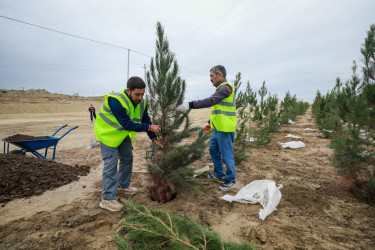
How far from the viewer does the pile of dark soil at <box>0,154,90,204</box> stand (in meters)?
3.24

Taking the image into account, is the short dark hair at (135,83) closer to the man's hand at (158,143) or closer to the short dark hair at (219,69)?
the man's hand at (158,143)

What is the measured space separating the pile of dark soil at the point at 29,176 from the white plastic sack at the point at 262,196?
10.5 ft

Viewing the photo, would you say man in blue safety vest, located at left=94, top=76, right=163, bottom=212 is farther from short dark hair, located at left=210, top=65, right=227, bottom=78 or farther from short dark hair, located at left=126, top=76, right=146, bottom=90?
short dark hair, located at left=210, top=65, right=227, bottom=78

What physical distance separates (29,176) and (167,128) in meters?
2.85

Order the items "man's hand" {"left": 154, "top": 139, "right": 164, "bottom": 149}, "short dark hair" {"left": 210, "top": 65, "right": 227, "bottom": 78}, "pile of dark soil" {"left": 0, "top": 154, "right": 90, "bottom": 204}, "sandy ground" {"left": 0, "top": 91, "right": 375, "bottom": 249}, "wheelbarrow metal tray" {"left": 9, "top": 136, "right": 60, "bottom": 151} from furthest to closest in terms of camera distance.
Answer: "wheelbarrow metal tray" {"left": 9, "top": 136, "right": 60, "bottom": 151} < "short dark hair" {"left": 210, "top": 65, "right": 227, "bottom": 78} < "pile of dark soil" {"left": 0, "top": 154, "right": 90, "bottom": 204} < "man's hand" {"left": 154, "top": 139, "right": 164, "bottom": 149} < "sandy ground" {"left": 0, "top": 91, "right": 375, "bottom": 249}

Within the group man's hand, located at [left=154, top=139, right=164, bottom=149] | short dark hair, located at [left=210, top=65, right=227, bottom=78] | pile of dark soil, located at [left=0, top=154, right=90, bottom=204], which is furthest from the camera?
short dark hair, located at [left=210, top=65, right=227, bottom=78]

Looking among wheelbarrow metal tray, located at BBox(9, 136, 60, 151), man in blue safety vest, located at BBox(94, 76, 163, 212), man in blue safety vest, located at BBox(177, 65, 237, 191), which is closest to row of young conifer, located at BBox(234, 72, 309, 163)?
man in blue safety vest, located at BBox(177, 65, 237, 191)

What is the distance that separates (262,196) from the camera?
114 inches

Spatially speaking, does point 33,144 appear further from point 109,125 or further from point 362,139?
point 362,139

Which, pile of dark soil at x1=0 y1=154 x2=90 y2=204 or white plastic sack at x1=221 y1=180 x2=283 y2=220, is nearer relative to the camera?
white plastic sack at x1=221 y1=180 x2=283 y2=220

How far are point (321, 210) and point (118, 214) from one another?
290 centimetres

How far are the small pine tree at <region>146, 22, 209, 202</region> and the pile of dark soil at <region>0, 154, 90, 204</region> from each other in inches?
82.0

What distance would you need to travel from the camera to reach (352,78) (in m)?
4.95

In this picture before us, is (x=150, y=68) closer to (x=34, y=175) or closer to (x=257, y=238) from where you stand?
(x=257, y=238)
